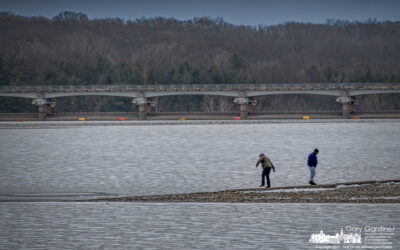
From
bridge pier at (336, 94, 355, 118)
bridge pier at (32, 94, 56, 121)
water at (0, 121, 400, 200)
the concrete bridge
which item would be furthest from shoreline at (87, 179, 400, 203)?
bridge pier at (32, 94, 56, 121)

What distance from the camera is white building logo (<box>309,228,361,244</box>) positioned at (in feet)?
80.0

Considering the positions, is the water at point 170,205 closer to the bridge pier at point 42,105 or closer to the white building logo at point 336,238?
the white building logo at point 336,238

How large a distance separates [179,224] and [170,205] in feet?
17.8

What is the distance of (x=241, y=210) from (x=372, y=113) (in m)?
148

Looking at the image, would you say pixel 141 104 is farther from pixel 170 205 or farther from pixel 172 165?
pixel 170 205

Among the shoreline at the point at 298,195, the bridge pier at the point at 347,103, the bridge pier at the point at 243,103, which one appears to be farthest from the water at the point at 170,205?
the bridge pier at the point at 243,103

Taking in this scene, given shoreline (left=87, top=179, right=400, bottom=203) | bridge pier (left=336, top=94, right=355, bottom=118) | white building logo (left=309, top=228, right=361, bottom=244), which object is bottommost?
shoreline (left=87, top=179, right=400, bottom=203)

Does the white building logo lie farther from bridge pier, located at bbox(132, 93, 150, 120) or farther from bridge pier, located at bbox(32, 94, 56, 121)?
bridge pier, located at bbox(32, 94, 56, 121)

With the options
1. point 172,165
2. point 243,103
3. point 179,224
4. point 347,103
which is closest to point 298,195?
point 179,224

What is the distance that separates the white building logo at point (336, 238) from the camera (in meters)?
24.4

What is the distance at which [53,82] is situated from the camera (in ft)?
637

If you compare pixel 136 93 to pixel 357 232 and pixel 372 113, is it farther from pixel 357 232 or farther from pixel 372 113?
pixel 357 232

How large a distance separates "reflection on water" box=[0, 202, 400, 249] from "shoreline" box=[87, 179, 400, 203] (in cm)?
152

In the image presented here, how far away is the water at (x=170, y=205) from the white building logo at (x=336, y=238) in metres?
0.33
